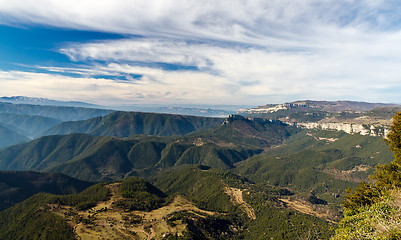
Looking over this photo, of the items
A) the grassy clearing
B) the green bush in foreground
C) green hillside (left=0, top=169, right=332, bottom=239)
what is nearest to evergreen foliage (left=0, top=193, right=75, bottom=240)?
green hillside (left=0, top=169, right=332, bottom=239)

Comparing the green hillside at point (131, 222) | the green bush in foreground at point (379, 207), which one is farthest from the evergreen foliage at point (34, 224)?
the green bush in foreground at point (379, 207)

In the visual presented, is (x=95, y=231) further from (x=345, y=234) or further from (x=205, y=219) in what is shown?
(x=345, y=234)

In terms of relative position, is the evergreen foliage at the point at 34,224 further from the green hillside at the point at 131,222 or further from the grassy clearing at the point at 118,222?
the grassy clearing at the point at 118,222

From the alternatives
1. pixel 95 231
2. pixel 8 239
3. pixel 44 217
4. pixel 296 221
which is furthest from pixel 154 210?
pixel 296 221

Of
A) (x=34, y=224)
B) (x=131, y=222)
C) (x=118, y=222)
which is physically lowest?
(x=34, y=224)

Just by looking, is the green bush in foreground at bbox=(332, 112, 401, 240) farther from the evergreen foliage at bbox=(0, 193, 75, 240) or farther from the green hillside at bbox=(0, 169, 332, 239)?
the evergreen foliage at bbox=(0, 193, 75, 240)

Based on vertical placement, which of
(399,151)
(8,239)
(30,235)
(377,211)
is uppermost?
(399,151)

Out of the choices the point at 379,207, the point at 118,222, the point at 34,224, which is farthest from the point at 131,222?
the point at 379,207

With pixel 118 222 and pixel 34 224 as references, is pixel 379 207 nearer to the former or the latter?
pixel 118 222

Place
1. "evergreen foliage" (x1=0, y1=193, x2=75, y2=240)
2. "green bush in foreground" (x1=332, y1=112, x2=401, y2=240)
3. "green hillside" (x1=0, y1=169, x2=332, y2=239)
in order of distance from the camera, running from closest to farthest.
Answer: "green bush in foreground" (x1=332, y1=112, x2=401, y2=240)
"evergreen foliage" (x1=0, y1=193, x2=75, y2=240)
"green hillside" (x1=0, y1=169, x2=332, y2=239)

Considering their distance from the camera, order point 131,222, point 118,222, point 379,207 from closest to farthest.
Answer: point 379,207
point 118,222
point 131,222

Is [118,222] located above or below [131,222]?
above
